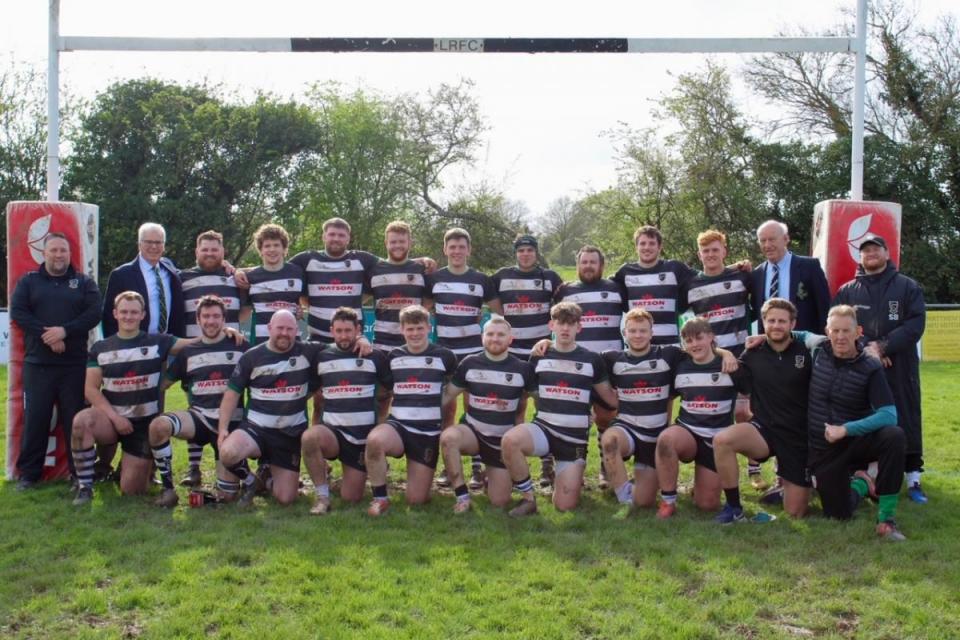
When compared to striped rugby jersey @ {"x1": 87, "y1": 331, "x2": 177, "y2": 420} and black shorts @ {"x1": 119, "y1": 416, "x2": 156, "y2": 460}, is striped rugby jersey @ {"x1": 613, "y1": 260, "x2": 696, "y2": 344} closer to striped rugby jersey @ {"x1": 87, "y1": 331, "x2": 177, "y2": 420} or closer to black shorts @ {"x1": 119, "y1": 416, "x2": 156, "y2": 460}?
striped rugby jersey @ {"x1": 87, "y1": 331, "x2": 177, "y2": 420}

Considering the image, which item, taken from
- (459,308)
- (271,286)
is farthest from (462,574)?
(271,286)

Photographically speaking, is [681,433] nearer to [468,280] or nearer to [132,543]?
[468,280]

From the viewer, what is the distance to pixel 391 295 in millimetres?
6527

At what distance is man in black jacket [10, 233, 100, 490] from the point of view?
6129mm

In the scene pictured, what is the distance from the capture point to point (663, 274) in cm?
636

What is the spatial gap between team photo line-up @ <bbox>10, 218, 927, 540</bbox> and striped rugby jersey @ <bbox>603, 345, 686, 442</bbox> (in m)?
0.01

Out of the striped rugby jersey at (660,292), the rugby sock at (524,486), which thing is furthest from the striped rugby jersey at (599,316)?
the rugby sock at (524,486)

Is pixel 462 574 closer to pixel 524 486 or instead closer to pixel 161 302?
pixel 524 486

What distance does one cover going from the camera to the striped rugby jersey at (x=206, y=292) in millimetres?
6477

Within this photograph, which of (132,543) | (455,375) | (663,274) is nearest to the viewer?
(132,543)

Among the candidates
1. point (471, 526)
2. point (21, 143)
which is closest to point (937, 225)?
point (471, 526)

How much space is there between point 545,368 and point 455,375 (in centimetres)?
62

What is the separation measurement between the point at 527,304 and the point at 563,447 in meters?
1.43

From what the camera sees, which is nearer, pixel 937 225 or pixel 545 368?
pixel 545 368
